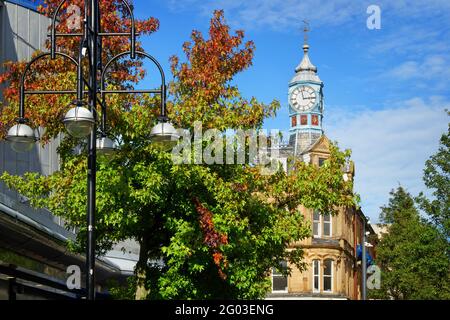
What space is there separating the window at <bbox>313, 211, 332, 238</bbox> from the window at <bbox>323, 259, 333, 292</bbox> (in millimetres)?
2056

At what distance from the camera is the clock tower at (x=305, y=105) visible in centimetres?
8333

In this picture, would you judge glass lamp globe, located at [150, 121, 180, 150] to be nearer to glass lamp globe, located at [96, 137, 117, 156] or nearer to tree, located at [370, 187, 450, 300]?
glass lamp globe, located at [96, 137, 117, 156]

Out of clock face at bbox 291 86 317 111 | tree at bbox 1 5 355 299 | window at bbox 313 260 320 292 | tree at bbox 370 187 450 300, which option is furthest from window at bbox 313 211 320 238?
tree at bbox 1 5 355 299

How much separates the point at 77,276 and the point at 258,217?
22.2 ft

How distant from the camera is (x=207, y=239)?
796 inches

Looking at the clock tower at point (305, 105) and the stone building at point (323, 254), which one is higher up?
the clock tower at point (305, 105)

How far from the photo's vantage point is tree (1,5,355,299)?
66.0 ft

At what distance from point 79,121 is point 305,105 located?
75485mm

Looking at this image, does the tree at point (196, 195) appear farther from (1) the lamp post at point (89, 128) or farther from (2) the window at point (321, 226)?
(2) the window at point (321, 226)

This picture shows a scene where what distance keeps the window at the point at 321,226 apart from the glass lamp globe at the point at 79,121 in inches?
2253

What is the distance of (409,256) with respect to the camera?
60.2 m

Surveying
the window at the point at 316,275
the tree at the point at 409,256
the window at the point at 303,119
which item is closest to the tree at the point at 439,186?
the tree at the point at 409,256

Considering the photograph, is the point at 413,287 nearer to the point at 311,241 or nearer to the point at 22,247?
the point at 311,241
